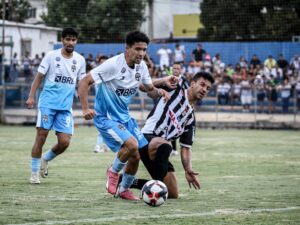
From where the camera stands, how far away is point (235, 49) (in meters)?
36.5

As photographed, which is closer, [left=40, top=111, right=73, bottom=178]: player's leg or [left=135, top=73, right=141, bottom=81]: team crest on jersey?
[left=135, top=73, right=141, bottom=81]: team crest on jersey

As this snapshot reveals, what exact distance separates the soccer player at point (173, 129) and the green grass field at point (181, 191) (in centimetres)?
34

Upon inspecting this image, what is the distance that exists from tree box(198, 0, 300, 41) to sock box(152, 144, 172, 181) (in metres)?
28.3

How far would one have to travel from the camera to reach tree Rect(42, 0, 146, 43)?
3816 centimetres

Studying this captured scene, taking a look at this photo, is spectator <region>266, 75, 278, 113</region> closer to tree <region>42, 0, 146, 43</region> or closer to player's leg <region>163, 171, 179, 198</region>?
tree <region>42, 0, 146, 43</region>

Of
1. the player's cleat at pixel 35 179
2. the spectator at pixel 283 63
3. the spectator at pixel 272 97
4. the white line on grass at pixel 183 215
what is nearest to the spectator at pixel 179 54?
the spectator at pixel 283 63

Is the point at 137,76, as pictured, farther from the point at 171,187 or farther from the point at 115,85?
the point at 171,187

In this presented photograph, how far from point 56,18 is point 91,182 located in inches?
1185

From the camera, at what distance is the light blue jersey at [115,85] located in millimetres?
10008

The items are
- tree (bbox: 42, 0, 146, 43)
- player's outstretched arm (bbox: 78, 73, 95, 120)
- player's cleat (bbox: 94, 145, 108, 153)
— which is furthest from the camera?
tree (bbox: 42, 0, 146, 43)

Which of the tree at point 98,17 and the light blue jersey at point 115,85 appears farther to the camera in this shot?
the tree at point 98,17

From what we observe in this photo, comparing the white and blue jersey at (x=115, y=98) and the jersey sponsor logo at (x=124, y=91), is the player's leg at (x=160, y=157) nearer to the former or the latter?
the white and blue jersey at (x=115, y=98)

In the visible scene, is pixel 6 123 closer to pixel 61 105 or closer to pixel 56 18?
pixel 56 18

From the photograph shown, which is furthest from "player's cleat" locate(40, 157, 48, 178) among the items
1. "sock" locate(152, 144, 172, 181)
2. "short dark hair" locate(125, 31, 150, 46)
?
"short dark hair" locate(125, 31, 150, 46)
